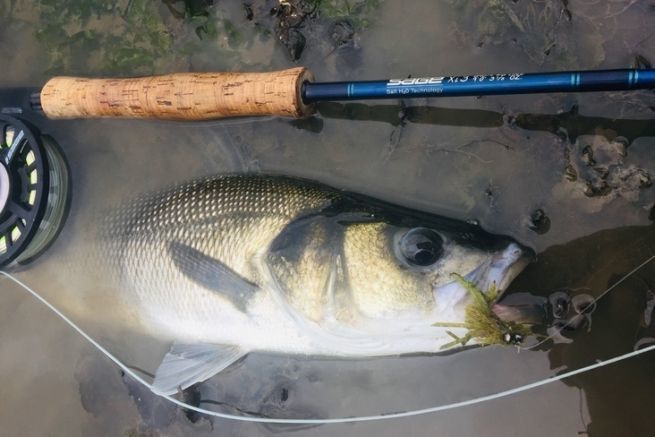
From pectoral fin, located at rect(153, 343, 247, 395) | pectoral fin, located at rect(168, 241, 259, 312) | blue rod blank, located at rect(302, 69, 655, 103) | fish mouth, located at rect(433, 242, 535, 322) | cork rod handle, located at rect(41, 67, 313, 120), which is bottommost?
pectoral fin, located at rect(153, 343, 247, 395)

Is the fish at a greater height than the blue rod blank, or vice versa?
the blue rod blank

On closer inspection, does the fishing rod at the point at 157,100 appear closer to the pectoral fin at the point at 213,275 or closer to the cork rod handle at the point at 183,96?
the cork rod handle at the point at 183,96

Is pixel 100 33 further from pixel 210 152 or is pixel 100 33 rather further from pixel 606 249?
pixel 606 249

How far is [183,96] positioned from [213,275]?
0.80 meters

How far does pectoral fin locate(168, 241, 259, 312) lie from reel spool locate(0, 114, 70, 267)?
2.43 ft

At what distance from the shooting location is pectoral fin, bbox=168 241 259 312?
2424 millimetres

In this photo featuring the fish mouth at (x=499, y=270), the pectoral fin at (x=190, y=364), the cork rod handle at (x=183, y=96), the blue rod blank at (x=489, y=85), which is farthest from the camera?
the pectoral fin at (x=190, y=364)

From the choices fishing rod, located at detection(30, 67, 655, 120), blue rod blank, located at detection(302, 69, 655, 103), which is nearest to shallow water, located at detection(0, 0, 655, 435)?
fishing rod, located at detection(30, 67, 655, 120)

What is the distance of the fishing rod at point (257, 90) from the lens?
6.74 ft

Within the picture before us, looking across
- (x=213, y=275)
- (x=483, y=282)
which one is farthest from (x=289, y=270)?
(x=483, y=282)

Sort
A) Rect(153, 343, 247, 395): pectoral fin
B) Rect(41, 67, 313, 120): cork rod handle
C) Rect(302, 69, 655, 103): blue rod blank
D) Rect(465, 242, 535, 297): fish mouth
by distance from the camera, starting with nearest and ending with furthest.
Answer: Rect(302, 69, 655, 103): blue rod blank, Rect(465, 242, 535, 297): fish mouth, Rect(41, 67, 313, 120): cork rod handle, Rect(153, 343, 247, 395): pectoral fin

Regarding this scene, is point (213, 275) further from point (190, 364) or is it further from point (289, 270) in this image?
point (190, 364)

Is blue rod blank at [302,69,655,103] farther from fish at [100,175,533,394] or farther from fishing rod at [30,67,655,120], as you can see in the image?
fish at [100,175,533,394]

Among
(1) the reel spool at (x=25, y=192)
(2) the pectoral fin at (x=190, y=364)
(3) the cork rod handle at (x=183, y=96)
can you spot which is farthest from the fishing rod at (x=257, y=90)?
(2) the pectoral fin at (x=190, y=364)
